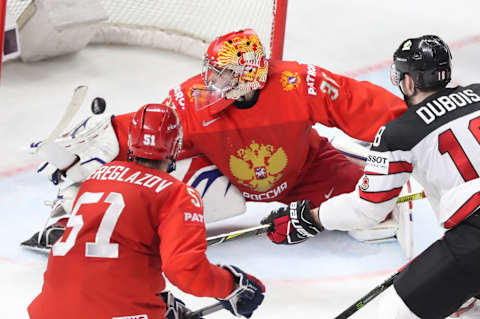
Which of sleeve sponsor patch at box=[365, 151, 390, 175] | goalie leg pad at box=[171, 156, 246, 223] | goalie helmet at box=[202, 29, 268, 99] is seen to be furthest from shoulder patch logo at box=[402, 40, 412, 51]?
goalie leg pad at box=[171, 156, 246, 223]

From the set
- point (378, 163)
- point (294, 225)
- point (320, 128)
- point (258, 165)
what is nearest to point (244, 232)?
point (294, 225)

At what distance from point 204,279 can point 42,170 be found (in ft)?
4.54

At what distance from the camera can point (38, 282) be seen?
3131 mm

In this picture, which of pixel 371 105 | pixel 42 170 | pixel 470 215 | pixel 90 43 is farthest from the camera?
pixel 90 43

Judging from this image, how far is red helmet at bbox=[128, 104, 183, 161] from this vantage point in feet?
7.22

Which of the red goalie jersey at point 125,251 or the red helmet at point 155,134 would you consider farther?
the red helmet at point 155,134

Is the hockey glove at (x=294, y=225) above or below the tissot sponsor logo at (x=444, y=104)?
below

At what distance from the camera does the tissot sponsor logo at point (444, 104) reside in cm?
225

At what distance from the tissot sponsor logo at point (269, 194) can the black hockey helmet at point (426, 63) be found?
39.0 inches

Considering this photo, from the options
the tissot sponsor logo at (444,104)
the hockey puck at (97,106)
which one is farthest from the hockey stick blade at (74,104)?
the tissot sponsor logo at (444,104)

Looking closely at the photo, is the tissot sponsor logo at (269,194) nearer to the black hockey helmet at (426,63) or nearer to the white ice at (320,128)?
the white ice at (320,128)

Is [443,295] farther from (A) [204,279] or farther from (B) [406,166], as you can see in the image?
(A) [204,279]

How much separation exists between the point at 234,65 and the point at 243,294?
97 cm

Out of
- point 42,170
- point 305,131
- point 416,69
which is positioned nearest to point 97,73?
point 42,170
